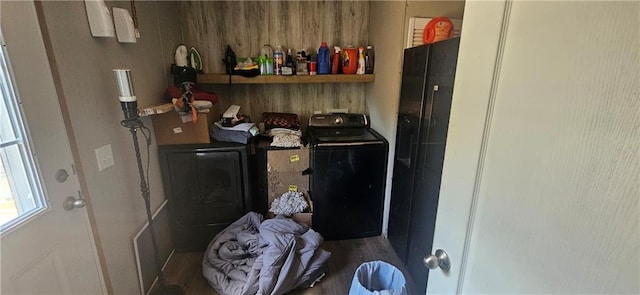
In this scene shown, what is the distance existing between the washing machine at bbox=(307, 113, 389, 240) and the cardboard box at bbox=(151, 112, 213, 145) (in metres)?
0.87

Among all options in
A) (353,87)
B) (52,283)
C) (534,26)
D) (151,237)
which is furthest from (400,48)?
(52,283)

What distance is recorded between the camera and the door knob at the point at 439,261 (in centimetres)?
75

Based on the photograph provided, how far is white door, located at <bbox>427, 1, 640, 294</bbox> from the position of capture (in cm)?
36

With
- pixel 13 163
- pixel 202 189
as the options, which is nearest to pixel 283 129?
pixel 202 189

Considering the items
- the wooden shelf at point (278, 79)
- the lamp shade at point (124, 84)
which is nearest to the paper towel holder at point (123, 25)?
the lamp shade at point (124, 84)

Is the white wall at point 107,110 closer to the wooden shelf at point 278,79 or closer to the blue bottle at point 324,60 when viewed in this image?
the wooden shelf at point 278,79

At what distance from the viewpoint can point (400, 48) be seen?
2.04 meters

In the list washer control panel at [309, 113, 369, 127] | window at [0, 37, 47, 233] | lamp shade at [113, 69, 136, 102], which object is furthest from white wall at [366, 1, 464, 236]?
window at [0, 37, 47, 233]

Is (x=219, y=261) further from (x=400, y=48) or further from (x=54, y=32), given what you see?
(x=400, y=48)

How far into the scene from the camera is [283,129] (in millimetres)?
2471

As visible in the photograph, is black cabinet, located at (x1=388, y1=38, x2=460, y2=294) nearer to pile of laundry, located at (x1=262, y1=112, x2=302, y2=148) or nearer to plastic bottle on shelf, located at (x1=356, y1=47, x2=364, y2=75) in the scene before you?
plastic bottle on shelf, located at (x1=356, y1=47, x2=364, y2=75)

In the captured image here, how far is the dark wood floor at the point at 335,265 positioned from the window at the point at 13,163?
1.20m

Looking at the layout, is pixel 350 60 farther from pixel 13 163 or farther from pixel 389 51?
pixel 13 163

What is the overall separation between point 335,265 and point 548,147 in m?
1.97
